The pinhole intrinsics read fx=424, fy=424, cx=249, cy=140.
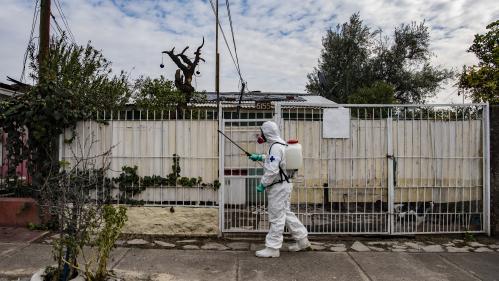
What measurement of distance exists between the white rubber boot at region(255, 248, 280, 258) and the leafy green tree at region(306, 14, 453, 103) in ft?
55.7

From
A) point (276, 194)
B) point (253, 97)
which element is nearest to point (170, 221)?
point (276, 194)

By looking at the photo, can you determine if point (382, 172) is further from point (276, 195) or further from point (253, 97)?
point (253, 97)

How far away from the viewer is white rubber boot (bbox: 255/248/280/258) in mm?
5473

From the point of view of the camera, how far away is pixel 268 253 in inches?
216

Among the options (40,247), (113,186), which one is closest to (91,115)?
(113,186)

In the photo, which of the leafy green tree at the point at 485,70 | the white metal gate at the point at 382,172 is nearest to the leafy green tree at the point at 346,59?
the leafy green tree at the point at 485,70

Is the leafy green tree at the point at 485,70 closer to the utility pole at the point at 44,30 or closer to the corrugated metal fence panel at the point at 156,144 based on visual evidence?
the corrugated metal fence panel at the point at 156,144

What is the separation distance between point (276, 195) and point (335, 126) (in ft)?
5.14

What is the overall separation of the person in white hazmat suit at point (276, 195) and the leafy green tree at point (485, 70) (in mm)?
9561

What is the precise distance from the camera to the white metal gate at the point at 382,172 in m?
6.38

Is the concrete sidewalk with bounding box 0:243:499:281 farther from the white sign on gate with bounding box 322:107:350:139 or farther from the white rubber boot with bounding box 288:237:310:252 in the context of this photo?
the white sign on gate with bounding box 322:107:350:139

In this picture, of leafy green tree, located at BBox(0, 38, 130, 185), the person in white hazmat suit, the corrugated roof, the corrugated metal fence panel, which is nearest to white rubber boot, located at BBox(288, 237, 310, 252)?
the person in white hazmat suit

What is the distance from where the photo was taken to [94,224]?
4230mm

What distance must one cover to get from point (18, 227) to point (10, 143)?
1312 millimetres
